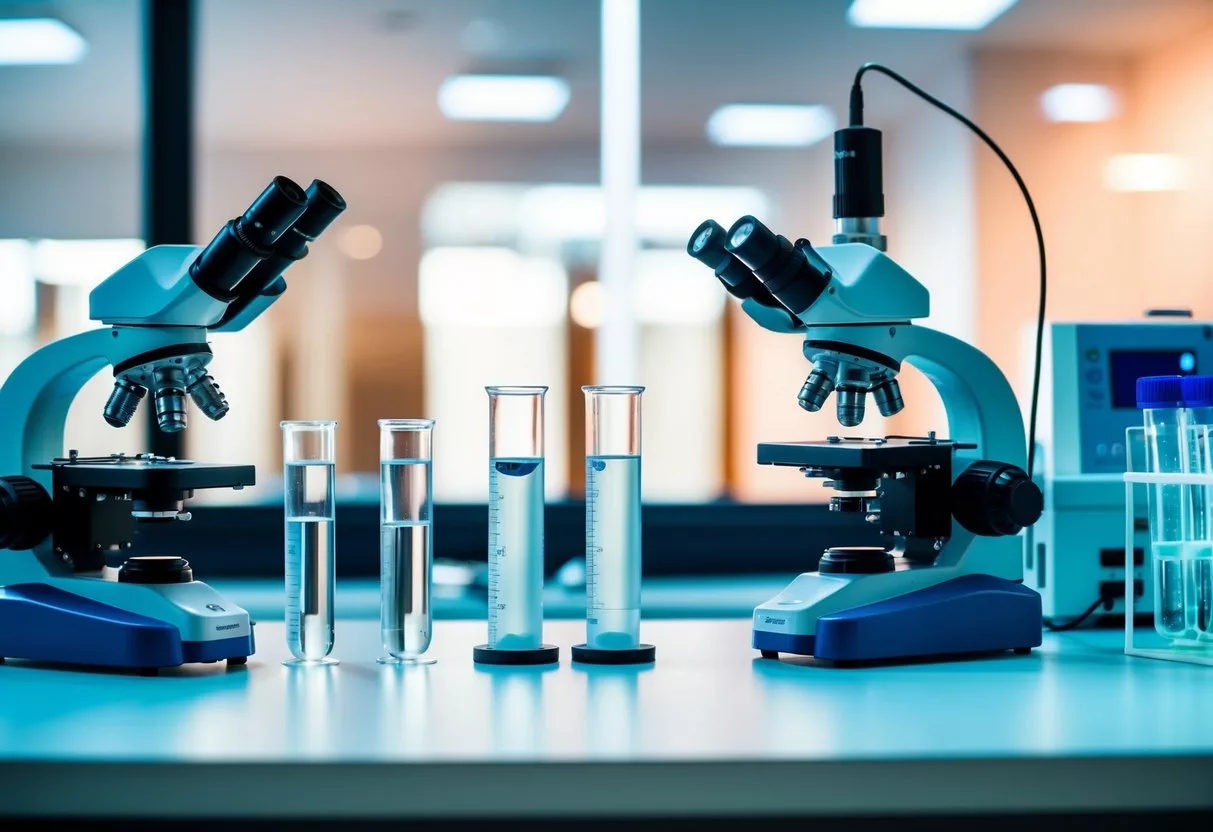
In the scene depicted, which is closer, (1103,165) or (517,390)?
(517,390)

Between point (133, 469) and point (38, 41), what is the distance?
2791mm

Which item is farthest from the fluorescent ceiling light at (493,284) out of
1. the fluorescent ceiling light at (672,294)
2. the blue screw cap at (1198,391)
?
the blue screw cap at (1198,391)

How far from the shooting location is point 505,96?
12.6 feet

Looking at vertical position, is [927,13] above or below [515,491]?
above

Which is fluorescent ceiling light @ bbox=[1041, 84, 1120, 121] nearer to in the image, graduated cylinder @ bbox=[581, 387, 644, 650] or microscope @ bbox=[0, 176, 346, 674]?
graduated cylinder @ bbox=[581, 387, 644, 650]

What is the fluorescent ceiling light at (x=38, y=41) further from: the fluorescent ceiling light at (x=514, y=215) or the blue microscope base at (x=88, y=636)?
the blue microscope base at (x=88, y=636)

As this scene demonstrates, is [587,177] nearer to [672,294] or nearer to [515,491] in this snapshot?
[672,294]

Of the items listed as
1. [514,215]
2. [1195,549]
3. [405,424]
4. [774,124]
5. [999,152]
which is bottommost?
[1195,549]

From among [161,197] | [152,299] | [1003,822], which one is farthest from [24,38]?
[1003,822]

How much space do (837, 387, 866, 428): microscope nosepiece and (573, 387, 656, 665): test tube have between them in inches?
8.5

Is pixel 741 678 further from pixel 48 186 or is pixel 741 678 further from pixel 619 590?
pixel 48 186

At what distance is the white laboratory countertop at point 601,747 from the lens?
77 centimetres

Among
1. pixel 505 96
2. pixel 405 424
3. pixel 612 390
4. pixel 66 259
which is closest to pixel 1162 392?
pixel 612 390

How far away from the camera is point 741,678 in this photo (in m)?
1.10
